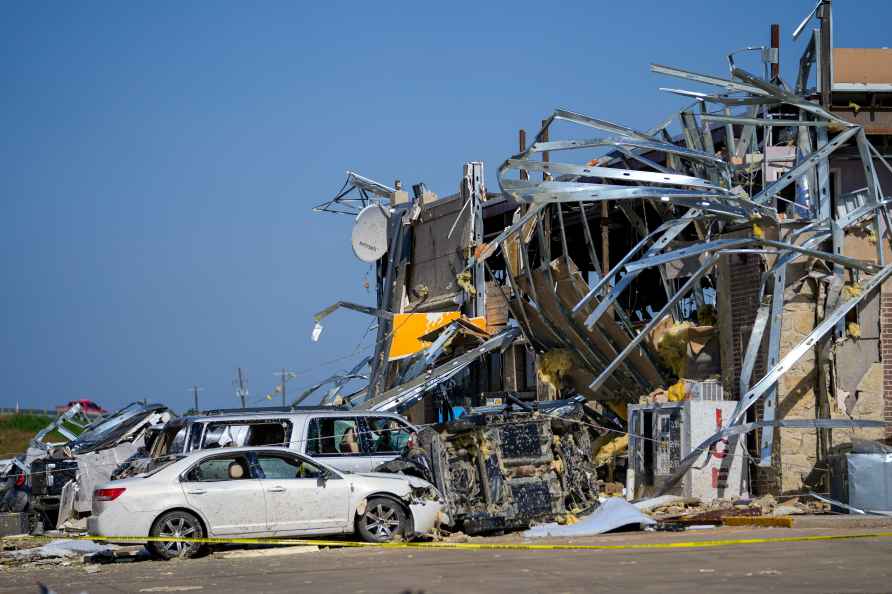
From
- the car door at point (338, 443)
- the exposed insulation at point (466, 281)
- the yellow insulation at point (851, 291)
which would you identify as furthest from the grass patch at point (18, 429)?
the yellow insulation at point (851, 291)

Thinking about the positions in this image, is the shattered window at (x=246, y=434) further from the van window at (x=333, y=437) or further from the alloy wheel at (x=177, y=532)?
the alloy wheel at (x=177, y=532)

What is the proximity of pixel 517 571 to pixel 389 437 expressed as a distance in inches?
233

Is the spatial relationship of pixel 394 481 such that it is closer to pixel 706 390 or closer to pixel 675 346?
pixel 706 390

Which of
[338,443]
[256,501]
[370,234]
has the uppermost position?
[370,234]

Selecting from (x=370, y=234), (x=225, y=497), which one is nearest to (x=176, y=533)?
(x=225, y=497)

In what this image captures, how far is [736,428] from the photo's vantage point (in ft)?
54.2

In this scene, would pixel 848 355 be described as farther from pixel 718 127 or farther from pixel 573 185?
pixel 718 127

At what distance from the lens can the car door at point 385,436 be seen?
16516mm

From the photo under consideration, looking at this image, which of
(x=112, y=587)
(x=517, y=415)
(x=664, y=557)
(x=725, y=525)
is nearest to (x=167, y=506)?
(x=112, y=587)

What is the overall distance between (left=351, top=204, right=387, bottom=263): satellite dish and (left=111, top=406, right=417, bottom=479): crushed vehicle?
13.1 metres

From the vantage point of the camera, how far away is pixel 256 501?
14.2 m

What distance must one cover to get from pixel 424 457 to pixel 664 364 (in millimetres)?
6049

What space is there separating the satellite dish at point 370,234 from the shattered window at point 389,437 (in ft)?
43.4

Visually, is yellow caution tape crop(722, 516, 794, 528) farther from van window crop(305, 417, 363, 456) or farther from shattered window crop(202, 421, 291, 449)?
shattered window crop(202, 421, 291, 449)
